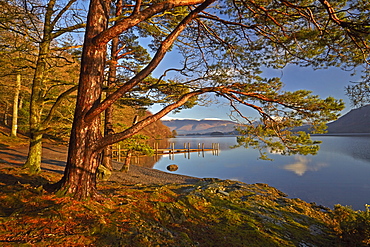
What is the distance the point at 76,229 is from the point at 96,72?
2732 mm

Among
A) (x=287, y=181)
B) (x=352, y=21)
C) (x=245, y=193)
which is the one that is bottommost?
(x=287, y=181)

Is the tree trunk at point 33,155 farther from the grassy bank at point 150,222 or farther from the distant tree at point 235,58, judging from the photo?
the distant tree at point 235,58

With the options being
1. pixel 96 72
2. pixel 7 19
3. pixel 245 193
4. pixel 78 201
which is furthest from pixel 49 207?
pixel 245 193

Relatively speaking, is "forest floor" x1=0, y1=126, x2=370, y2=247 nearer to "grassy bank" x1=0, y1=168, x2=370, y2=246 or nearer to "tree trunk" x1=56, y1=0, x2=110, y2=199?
"grassy bank" x1=0, y1=168, x2=370, y2=246

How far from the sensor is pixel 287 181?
21.0m

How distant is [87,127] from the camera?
12.0 feet

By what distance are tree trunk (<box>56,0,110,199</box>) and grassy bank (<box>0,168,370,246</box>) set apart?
1.02 ft

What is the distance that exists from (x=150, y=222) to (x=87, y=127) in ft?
6.92

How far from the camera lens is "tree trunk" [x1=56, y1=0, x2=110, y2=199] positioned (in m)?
3.61

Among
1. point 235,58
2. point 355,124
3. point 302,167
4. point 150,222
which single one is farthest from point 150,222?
point 355,124

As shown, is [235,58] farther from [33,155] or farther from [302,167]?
[302,167]

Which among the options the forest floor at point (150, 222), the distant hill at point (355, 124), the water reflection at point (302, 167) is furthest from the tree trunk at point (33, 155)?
the distant hill at point (355, 124)

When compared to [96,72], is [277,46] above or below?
above

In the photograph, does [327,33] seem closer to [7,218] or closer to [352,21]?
[352,21]
